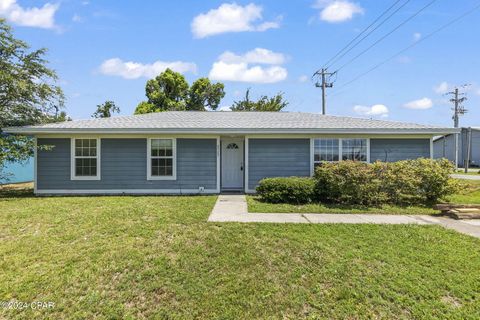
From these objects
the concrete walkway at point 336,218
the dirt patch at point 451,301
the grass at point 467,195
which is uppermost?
the grass at point 467,195

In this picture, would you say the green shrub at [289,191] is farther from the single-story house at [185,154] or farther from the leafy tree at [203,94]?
the leafy tree at [203,94]

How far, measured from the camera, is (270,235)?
6098mm

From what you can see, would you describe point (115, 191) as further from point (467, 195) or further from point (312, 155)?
point (467, 195)

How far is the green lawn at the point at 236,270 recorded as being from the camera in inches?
155

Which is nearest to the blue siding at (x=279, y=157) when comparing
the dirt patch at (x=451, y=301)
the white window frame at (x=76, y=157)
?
the white window frame at (x=76, y=157)

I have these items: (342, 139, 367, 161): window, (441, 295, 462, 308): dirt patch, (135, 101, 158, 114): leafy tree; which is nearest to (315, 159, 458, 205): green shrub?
(342, 139, 367, 161): window

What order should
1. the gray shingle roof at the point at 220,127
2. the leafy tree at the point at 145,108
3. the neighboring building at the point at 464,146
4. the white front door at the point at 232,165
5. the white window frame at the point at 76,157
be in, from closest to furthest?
the gray shingle roof at the point at 220,127
the white window frame at the point at 76,157
the white front door at the point at 232,165
the leafy tree at the point at 145,108
the neighboring building at the point at 464,146

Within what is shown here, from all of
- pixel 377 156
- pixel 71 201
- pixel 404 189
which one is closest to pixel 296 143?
pixel 377 156

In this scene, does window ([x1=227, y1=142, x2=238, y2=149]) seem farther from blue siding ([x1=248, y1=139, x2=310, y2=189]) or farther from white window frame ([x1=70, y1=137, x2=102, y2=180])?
white window frame ([x1=70, y1=137, x2=102, y2=180])

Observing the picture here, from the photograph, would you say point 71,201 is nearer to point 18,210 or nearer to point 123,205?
point 18,210

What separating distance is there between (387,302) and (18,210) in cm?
903

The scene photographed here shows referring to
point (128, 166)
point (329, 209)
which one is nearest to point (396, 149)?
point (329, 209)

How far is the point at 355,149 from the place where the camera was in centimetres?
1198

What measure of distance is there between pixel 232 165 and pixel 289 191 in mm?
3635
